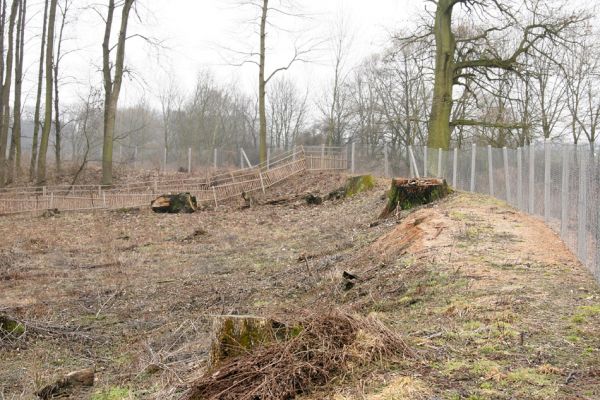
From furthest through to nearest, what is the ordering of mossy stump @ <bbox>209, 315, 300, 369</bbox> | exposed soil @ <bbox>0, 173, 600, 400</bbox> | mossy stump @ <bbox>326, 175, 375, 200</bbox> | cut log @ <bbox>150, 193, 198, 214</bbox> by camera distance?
cut log @ <bbox>150, 193, 198, 214</bbox> → mossy stump @ <bbox>326, 175, 375, 200</bbox> → mossy stump @ <bbox>209, 315, 300, 369</bbox> → exposed soil @ <bbox>0, 173, 600, 400</bbox>

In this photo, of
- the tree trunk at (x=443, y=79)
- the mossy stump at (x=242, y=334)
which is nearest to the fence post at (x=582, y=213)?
the mossy stump at (x=242, y=334)

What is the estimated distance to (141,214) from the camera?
23312 millimetres

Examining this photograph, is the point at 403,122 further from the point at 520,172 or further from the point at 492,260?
the point at 492,260

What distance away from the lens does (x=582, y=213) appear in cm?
889

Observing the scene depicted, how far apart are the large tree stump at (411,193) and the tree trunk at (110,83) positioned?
1648 cm

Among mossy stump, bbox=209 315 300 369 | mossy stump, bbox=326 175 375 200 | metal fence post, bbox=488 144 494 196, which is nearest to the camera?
mossy stump, bbox=209 315 300 369

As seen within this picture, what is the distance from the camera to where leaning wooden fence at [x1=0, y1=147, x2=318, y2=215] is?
82.0 feet

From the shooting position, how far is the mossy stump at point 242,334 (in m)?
5.03

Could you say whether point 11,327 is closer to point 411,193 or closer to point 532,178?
point 411,193

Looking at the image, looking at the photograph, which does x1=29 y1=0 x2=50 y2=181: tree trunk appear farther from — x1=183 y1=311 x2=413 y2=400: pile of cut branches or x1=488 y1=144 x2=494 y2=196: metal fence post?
x1=183 y1=311 x2=413 y2=400: pile of cut branches

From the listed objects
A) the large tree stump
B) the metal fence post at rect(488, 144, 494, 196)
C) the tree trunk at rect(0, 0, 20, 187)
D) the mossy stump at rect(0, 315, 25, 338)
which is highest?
the tree trunk at rect(0, 0, 20, 187)

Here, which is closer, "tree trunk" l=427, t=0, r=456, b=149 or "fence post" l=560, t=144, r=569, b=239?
"fence post" l=560, t=144, r=569, b=239

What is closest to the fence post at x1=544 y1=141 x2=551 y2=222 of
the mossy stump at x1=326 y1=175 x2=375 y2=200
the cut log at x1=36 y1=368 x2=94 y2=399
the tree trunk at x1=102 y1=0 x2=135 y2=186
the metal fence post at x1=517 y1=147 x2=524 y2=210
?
the metal fence post at x1=517 y1=147 x2=524 y2=210

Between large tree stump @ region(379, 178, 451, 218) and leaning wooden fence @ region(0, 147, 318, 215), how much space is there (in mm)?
11957
